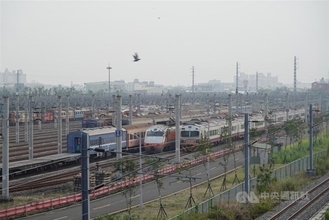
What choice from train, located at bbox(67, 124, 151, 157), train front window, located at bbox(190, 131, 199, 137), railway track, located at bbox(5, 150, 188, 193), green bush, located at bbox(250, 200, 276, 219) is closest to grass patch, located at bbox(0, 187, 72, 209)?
railway track, located at bbox(5, 150, 188, 193)

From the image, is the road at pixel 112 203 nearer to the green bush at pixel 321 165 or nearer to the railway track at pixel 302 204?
the green bush at pixel 321 165

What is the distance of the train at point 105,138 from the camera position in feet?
79.3

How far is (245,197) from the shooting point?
14719mm

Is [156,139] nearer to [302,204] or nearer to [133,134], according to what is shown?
[133,134]

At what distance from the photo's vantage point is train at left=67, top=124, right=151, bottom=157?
2417cm

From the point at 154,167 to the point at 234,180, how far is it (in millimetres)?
4130

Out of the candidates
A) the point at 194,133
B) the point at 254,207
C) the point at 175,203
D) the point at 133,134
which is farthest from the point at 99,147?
the point at 254,207

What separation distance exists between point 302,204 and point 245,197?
1.92 meters

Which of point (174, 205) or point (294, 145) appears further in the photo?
point (294, 145)

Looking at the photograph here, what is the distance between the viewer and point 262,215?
45.7ft

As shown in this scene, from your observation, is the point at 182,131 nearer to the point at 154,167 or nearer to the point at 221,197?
the point at 154,167

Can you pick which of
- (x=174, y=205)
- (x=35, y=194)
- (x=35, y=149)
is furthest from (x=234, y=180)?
(x=35, y=149)

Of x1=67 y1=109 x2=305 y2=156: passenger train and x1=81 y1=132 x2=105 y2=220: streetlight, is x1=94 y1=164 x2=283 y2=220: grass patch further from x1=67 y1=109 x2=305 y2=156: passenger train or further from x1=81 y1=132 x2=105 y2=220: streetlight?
x1=67 y1=109 x2=305 y2=156: passenger train

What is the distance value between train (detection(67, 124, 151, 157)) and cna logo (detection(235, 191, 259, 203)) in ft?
27.1
